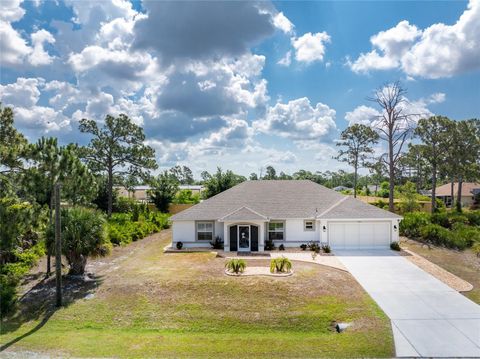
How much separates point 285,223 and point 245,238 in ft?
10.7

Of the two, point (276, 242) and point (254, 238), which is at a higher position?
point (254, 238)

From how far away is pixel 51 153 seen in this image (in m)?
18.1

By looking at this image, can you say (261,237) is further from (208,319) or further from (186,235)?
(208,319)

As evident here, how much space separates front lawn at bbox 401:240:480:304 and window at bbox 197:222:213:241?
1438 centimetres

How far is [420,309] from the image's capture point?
13.5m

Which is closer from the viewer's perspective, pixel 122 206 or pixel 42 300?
pixel 42 300

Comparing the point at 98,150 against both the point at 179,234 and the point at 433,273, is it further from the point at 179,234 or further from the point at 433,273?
the point at 433,273

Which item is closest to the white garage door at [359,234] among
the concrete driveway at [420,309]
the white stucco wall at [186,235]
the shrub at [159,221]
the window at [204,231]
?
the concrete driveway at [420,309]

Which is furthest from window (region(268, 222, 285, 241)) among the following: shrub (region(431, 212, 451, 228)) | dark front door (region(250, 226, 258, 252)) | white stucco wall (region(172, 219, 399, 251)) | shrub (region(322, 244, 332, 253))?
shrub (region(431, 212, 451, 228))

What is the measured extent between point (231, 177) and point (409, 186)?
21.4 metres

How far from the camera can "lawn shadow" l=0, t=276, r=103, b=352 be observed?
508 inches

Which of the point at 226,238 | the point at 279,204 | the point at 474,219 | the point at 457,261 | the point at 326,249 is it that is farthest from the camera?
the point at 474,219

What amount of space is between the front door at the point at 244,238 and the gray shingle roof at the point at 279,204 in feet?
5.40

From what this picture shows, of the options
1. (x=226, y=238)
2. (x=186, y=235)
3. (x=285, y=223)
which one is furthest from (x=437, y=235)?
(x=186, y=235)
